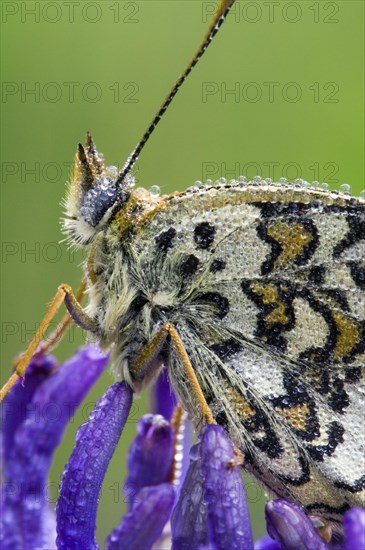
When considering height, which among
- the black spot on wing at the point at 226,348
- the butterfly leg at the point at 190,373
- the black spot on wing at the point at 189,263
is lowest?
the butterfly leg at the point at 190,373

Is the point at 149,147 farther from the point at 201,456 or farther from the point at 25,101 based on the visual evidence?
the point at 201,456

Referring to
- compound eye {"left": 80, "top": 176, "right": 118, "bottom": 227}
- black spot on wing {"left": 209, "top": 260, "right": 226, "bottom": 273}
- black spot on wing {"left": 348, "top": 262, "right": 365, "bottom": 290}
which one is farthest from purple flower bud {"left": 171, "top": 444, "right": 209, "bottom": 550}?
compound eye {"left": 80, "top": 176, "right": 118, "bottom": 227}

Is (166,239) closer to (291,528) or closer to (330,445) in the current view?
(330,445)

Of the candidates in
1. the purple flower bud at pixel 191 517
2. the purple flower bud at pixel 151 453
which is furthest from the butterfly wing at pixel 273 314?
the purple flower bud at pixel 191 517

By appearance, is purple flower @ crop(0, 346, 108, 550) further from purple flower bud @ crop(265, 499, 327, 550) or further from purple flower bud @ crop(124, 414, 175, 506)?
purple flower bud @ crop(265, 499, 327, 550)

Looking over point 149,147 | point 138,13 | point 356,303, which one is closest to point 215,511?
point 356,303

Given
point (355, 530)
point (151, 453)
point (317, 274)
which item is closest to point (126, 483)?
point (151, 453)

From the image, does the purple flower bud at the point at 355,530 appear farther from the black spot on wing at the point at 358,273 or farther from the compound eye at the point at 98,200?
the compound eye at the point at 98,200

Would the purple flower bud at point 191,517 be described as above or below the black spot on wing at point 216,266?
below
